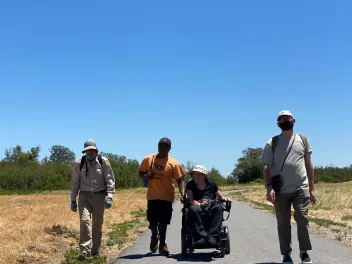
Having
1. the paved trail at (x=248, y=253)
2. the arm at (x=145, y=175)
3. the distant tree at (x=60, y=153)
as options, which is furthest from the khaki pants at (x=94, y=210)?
the distant tree at (x=60, y=153)

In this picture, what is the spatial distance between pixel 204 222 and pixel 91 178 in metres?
2.15

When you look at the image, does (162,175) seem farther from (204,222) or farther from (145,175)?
(204,222)

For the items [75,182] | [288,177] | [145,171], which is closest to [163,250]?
[145,171]

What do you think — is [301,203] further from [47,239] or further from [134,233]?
[134,233]

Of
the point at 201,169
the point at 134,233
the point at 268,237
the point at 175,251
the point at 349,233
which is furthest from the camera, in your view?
the point at 134,233

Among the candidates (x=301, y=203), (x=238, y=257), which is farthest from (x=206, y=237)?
(x=301, y=203)

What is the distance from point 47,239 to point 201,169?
3.96 metres

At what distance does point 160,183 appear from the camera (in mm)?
8914

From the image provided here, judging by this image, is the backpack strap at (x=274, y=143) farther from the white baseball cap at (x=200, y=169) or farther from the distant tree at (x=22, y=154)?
the distant tree at (x=22, y=154)

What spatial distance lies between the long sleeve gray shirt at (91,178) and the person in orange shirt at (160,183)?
74 cm

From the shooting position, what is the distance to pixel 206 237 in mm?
7961

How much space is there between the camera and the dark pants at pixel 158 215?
29.2 feet

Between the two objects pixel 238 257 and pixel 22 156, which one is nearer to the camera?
Result: pixel 238 257

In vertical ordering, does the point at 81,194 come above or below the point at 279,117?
below
